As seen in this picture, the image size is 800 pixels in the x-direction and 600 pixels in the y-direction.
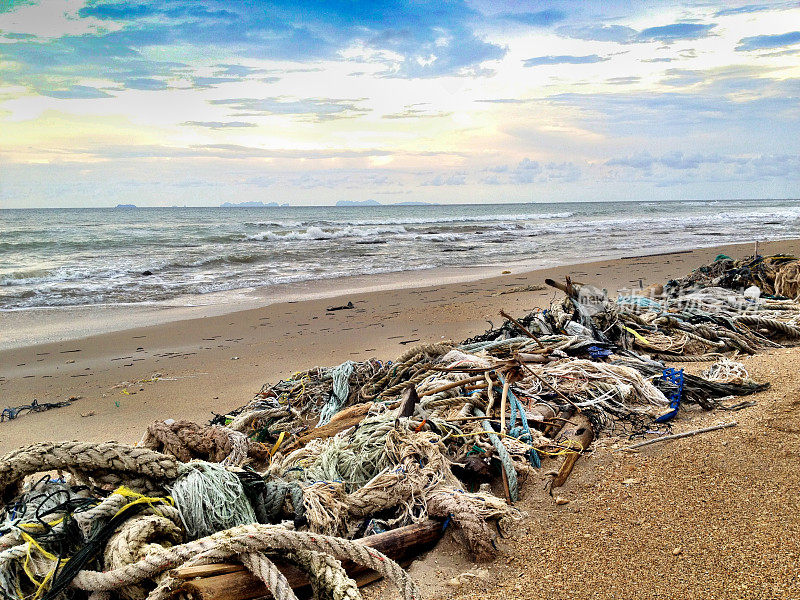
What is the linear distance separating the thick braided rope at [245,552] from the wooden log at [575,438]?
1.20 metres

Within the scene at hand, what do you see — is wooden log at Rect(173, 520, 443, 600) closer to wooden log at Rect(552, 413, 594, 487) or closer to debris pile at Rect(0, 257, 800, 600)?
debris pile at Rect(0, 257, 800, 600)

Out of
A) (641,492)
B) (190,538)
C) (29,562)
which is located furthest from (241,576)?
(641,492)

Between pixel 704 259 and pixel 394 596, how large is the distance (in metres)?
14.7

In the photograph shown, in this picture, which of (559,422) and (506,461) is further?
(559,422)

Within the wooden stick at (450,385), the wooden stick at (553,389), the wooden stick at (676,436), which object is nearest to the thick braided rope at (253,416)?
the wooden stick at (450,385)

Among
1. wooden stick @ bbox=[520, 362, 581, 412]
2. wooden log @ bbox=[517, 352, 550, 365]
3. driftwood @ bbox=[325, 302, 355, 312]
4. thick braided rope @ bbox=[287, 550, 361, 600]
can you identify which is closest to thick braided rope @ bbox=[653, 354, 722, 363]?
wooden log @ bbox=[517, 352, 550, 365]

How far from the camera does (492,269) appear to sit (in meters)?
15.0

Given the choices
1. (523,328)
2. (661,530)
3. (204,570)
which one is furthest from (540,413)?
(204,570)

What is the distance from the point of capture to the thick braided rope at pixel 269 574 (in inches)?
80.0

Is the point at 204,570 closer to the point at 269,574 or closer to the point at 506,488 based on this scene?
the point at 269,574

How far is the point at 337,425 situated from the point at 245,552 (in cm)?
180

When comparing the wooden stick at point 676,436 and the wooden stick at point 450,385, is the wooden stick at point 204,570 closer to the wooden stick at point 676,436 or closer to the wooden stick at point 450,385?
the wooden stick at point 450,385

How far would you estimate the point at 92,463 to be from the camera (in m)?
2.62

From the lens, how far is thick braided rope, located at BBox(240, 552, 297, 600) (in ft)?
6.66
